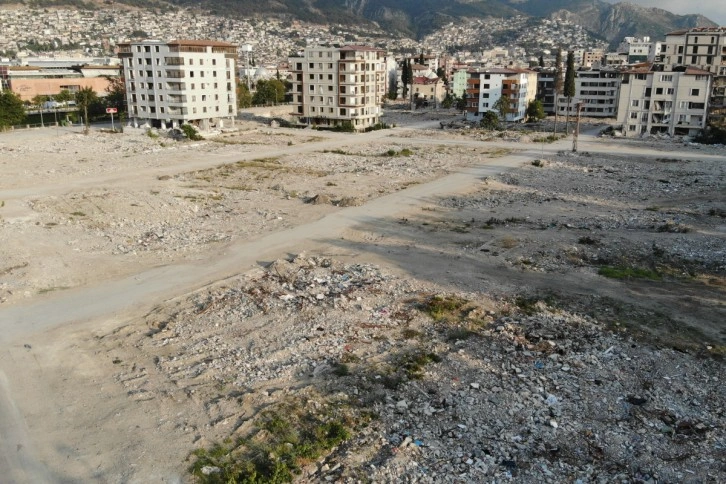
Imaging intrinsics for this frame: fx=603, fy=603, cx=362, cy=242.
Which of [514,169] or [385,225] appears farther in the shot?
[514,169]

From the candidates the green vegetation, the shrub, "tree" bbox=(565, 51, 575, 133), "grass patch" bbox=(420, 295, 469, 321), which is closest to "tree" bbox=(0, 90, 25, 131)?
the shrub

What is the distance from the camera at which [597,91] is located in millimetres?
104188

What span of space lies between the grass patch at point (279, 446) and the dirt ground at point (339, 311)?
0.79ft

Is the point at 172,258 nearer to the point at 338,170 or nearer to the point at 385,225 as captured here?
the point at 385,225

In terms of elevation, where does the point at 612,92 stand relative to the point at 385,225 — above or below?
above

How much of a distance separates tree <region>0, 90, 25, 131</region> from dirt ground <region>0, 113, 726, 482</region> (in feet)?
117

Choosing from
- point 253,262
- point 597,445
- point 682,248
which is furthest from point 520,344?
point 682,248

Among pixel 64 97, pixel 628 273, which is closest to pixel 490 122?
pixel 628 273

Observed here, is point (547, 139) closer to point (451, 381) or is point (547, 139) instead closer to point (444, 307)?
point (444, 307)

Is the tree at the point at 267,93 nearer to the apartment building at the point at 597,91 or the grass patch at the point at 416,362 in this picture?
the apartment building at the point at 597,91

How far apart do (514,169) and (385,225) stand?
2504 cm

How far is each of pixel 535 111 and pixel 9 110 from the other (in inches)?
3022

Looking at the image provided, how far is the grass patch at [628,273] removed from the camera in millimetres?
25953

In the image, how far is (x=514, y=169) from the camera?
5566 centimetres
